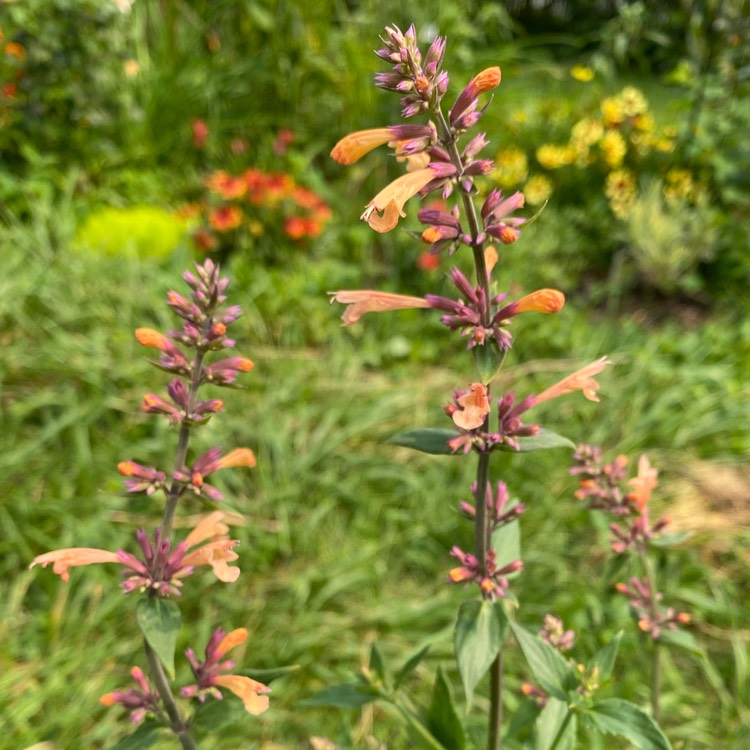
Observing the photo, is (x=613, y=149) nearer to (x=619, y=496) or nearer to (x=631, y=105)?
(x=631, y=105)

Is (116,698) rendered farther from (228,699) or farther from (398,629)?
(398,629)

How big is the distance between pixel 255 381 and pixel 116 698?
2.21 metres

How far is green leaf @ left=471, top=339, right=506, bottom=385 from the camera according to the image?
95cm

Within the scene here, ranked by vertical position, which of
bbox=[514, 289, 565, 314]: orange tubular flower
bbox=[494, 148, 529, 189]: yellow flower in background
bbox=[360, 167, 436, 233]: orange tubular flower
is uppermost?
bbox=[494, 148, 529, 189]: yellow flower in background

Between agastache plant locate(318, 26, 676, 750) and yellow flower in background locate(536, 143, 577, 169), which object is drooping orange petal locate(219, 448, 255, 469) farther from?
yellow flower in background locate(536, 143, 577, 169)

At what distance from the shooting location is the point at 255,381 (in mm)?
3291

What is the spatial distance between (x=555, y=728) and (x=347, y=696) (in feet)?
1.20

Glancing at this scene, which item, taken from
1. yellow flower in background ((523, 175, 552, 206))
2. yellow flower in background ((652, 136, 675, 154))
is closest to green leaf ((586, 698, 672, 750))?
yellow flower in background ((523, 175, 552, 206))

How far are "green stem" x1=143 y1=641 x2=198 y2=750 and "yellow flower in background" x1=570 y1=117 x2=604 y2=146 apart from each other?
4.65m

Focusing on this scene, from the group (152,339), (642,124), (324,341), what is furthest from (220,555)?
(642,124)

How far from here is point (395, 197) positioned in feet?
3.15

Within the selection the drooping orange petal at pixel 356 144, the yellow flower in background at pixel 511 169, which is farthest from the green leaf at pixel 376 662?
the yellow flower in background at pixel 511 169

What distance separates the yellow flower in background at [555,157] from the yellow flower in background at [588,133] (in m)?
0.08

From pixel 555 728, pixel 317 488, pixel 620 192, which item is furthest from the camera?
pixel 620 192
